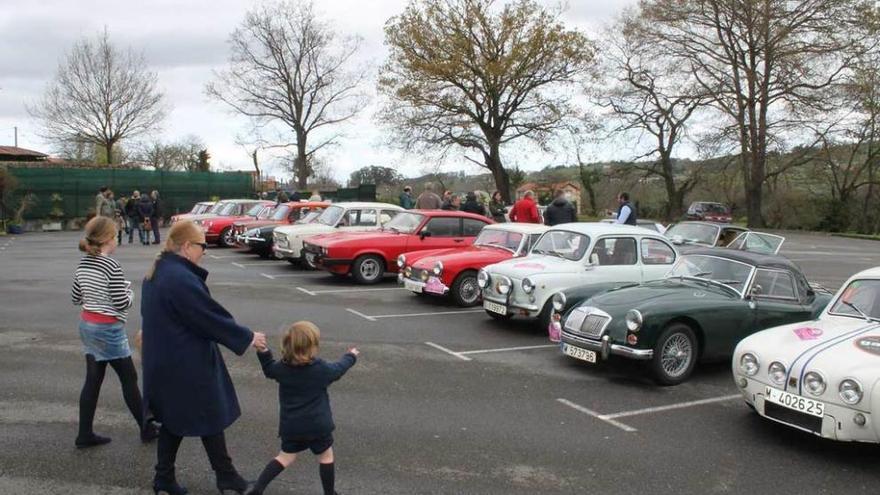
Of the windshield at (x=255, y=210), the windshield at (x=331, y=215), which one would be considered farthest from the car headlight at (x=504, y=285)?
the windshield at (x=255, y=210)

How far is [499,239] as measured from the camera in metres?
12.0

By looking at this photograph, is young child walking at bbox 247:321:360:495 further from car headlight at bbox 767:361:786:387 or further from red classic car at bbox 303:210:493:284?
red classic car at bbox 303:210:493:284

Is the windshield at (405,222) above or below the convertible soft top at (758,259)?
above

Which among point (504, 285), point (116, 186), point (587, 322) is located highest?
point (116, 186)

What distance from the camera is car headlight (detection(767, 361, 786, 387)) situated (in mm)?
5262

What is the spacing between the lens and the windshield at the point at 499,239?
38.2 ft

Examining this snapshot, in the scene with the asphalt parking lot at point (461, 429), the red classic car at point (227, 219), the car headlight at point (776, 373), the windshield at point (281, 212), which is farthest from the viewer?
the red classic car at point (227, 219)

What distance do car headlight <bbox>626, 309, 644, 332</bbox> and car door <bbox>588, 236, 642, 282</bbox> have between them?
8.55 ft

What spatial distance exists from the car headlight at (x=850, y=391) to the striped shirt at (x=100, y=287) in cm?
504

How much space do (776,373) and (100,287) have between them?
4.99 m

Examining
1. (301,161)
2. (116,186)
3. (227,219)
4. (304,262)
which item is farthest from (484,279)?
(301,161)

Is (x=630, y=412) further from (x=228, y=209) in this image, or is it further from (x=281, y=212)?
(x=228, y=209)

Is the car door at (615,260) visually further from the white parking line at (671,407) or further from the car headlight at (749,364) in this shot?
the car headlight at (749,364)

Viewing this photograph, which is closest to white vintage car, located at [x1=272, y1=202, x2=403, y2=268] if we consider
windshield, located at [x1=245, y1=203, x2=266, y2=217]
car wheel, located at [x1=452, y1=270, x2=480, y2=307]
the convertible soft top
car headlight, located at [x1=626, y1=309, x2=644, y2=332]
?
car wheel, located at [x1=452, y1=270, x2=480, y2=307]
